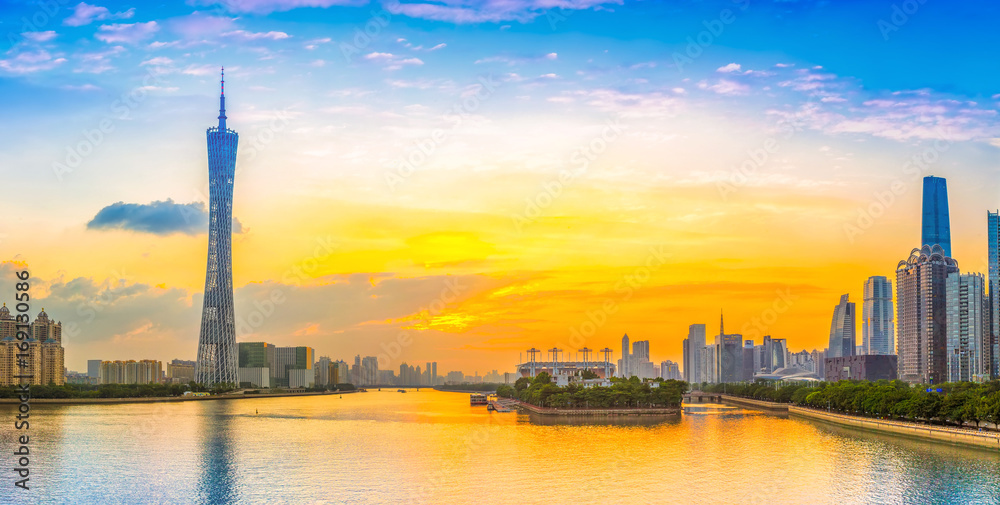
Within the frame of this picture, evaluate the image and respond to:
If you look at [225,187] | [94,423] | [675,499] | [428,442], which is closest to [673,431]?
[428,442]

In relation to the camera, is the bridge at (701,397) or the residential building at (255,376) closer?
the bridge at (701,397)

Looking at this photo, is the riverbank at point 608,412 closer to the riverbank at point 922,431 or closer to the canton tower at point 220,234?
the riverbank at point 922,431

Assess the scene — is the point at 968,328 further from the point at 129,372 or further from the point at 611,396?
the point at 129,372

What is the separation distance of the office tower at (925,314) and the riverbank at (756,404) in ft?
105

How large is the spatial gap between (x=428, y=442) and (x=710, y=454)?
18.0m

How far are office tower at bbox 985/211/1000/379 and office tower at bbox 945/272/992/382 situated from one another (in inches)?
36.2

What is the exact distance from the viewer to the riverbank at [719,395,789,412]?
10025cm

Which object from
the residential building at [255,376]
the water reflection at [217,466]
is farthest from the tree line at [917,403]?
the residential building at [255,376]

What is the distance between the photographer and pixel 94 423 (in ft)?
230

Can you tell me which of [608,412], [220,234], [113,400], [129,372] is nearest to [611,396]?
[608,412]

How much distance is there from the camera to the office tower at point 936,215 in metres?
162

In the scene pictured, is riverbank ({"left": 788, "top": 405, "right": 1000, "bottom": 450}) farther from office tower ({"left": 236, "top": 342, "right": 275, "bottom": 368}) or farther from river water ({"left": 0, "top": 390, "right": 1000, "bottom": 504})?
office tower ({"left": 236, "top": 342, "right": 275, "bottom": 368})

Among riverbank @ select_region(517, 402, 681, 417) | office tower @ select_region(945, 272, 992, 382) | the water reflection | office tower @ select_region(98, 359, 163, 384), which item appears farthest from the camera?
office tower @ select_region(98, 359, 163, 384)

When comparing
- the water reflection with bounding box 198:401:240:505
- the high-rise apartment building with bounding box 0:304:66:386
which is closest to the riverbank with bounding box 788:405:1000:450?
the water reflection with bounding box 198:401:240:505
